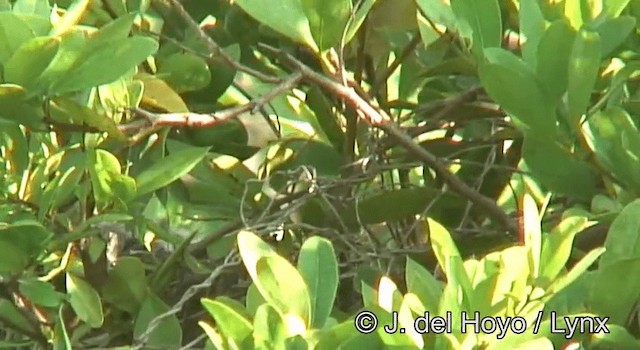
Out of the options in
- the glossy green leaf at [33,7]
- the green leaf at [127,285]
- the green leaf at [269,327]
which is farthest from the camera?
the green leaf at [127,285]

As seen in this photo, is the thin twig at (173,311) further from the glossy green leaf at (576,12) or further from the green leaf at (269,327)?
the glossy green leaf at (576,12)

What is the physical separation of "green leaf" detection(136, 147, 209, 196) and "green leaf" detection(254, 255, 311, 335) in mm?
232

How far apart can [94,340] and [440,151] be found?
1.27ft

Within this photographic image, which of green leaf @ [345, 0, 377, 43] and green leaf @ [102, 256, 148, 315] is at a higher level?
green leaf @ [345, 0, 377, 43]

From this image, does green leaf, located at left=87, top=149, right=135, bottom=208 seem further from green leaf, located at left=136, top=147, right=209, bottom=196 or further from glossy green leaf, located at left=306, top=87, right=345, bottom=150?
glossy green leaf, located at left=306, top=87, right=345, bottom=150

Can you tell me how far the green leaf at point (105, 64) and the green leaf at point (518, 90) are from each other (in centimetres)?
25

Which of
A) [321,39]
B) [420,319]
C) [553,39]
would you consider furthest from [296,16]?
[420,319]

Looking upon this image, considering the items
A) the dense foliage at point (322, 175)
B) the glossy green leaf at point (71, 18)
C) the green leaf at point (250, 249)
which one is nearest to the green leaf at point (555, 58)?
the dense foliage at point (322, 175)

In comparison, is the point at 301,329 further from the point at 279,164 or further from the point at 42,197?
the point at 279,164

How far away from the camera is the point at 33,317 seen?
1.08 m

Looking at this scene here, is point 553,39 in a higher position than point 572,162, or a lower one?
higher

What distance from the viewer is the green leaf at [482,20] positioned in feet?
3.10

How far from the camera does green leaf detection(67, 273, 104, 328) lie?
0.99 meters

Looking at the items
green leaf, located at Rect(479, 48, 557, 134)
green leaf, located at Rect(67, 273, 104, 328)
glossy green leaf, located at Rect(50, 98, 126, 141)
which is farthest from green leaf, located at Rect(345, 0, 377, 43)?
green leaf, located at Rect(67, 273, 104, 328)
